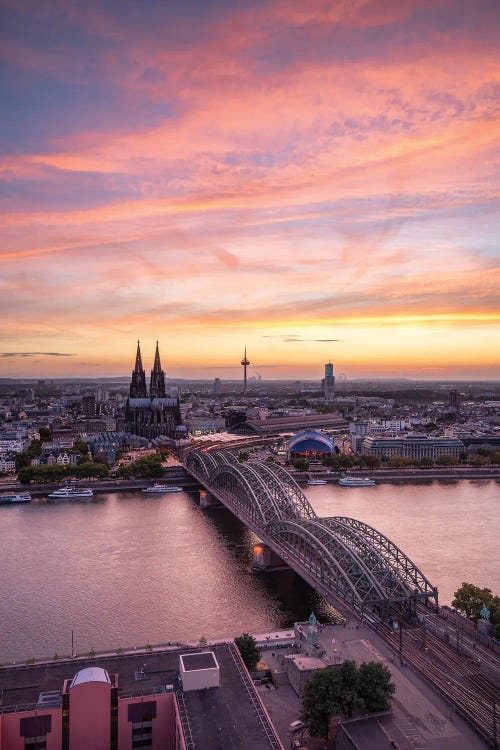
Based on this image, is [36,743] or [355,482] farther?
[355,482]

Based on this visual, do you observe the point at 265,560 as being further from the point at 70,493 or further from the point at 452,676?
the point at 70,493

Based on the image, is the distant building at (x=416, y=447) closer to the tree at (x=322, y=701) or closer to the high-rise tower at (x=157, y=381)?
the high-rise tower at (x=157, y=381)

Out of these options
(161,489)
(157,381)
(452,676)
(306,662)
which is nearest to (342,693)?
(306,662)

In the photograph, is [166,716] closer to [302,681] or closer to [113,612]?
[302,681]

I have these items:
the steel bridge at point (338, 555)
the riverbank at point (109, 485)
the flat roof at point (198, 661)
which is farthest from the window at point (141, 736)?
the riverbank at point (109, 485)

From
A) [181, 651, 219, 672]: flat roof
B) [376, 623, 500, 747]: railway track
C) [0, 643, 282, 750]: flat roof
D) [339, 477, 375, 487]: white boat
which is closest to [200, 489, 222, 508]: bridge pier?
[339, 477, 375, 487]: white boat

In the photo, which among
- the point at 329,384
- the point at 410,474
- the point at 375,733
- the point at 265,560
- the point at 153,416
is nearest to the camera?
the point at 375,733
